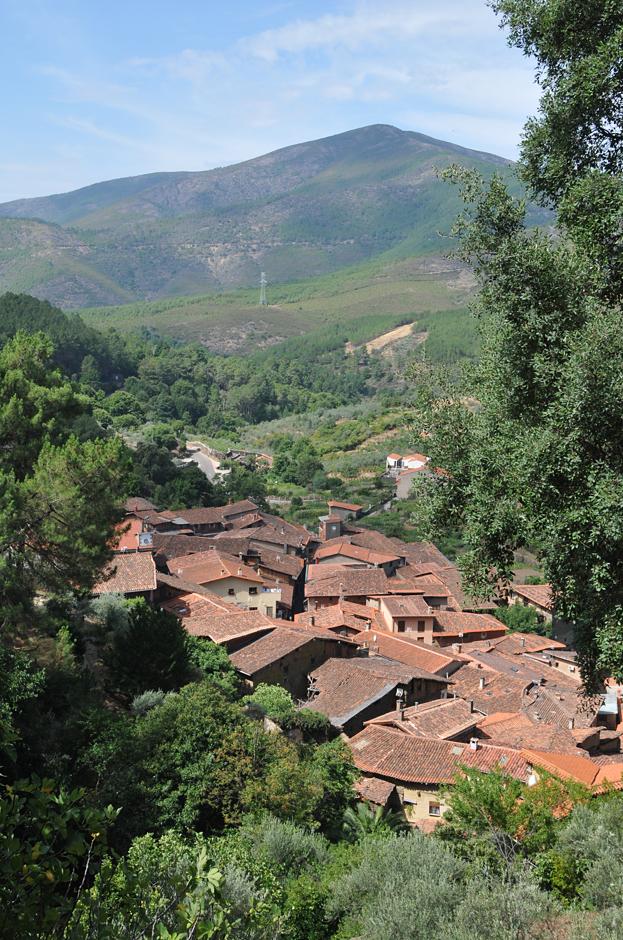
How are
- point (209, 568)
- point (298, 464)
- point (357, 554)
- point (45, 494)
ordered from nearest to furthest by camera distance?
point (45, 494) → point (209, 568) → point (357, 554) → point (298, 464)

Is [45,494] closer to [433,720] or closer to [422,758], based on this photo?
[422,758]

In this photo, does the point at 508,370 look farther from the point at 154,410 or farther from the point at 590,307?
the point at 154,410

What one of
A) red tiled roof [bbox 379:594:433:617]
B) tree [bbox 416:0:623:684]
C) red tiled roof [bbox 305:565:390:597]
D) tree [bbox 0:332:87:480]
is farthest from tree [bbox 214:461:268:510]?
tree [bbox 416:0:623:684]

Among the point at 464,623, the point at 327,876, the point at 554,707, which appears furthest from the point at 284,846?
the point at 464,623

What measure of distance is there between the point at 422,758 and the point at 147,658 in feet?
24.6

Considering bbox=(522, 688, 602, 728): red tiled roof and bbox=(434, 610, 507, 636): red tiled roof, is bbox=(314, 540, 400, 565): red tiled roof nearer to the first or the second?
bbox=(434, 610, 507, 636): red tiled roof

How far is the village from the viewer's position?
21.0m

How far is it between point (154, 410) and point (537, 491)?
97041 millimetres

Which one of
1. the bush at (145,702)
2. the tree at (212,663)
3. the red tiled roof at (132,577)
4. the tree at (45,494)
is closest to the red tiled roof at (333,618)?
the red tiled roof at (132,577)

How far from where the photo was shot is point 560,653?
37375 millimetres

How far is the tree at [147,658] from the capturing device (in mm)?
20312

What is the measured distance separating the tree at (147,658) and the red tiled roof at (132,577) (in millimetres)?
7148

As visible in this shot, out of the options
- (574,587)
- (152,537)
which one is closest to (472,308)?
(574,587)

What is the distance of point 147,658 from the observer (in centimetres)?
2045
